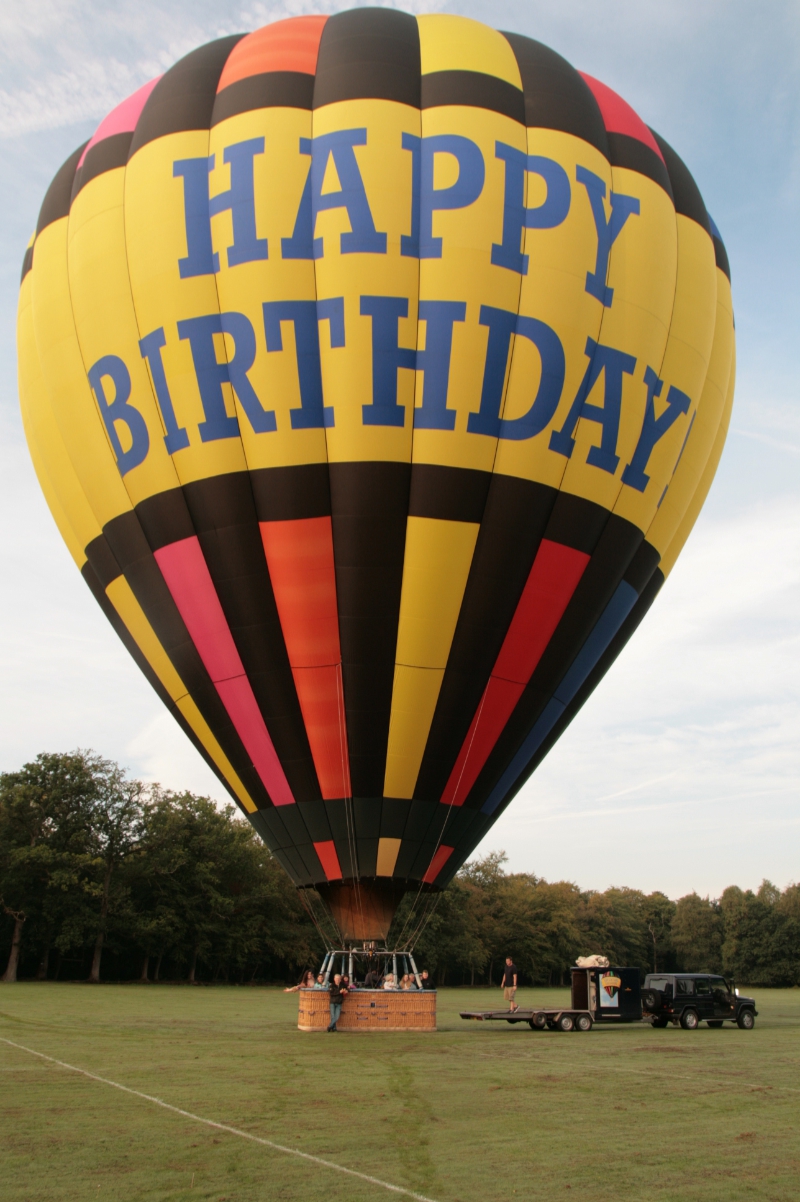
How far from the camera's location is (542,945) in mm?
59219

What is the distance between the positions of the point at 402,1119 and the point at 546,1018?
9198 mm

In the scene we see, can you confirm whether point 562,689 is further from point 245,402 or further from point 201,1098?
point 201,1098


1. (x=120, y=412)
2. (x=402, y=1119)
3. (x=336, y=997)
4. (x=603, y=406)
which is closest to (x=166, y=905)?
(x=336, y=997)

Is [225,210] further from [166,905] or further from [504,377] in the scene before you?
[166,905]

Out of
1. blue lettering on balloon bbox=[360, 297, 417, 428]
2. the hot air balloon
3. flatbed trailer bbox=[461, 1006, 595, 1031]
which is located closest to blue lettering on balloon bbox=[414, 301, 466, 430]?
the hot air balloon

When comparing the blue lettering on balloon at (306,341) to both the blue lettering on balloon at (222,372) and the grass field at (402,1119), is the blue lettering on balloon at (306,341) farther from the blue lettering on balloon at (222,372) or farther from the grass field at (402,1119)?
the grass field at (402,1119)

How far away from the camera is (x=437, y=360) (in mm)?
12164

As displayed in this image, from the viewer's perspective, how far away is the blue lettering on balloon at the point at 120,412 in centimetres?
1291

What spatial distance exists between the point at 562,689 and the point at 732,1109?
Result: 6.72 m

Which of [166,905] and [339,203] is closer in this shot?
[339,203]

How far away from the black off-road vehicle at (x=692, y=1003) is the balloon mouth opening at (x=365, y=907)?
6.32 m

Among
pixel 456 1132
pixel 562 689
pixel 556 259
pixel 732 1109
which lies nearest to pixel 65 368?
pixel 556 259

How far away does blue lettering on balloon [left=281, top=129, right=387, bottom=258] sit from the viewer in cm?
1220


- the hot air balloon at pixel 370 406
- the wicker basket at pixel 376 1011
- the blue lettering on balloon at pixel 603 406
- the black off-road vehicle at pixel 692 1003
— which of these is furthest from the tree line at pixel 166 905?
the blue lettering on balloon at pixel 603 406
